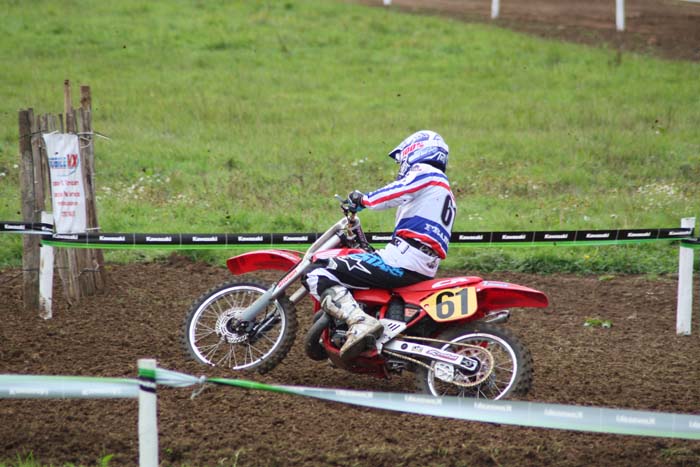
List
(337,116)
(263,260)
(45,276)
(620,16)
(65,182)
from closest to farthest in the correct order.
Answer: (263,260)
(45,276)
(65,182)
(337,116)
(620,16)

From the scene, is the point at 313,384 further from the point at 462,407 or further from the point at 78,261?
the point at 78,261

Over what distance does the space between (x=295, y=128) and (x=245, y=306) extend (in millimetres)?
10679

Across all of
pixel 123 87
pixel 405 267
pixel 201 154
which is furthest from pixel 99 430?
pixel 123 87

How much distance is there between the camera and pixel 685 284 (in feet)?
29.9

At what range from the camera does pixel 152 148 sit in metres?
16.9

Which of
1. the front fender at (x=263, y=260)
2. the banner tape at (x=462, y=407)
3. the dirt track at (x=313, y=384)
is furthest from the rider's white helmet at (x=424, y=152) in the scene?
the banner tape at (x=462, y=407)

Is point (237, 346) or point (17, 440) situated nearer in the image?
point (17, 440)

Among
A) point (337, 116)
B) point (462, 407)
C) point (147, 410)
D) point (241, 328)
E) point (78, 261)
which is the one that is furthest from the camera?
point (337, 116)

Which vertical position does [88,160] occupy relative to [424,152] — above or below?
below

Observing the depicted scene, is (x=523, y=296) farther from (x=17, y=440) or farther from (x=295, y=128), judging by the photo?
(x=295, y=128)

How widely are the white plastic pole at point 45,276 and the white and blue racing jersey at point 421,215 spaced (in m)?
3.84

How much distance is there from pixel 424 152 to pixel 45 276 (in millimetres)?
4319

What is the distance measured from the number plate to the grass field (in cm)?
497

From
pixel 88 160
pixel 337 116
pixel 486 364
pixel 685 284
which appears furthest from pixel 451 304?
pixel 337 116
